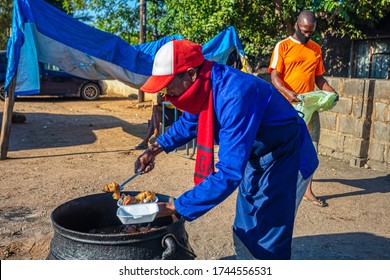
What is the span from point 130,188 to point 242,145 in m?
3.91

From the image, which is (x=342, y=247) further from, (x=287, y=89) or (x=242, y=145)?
(x=242, y=145)

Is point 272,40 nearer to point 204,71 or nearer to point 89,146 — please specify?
point 89,146

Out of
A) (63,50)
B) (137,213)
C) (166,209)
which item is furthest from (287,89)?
(63,50)

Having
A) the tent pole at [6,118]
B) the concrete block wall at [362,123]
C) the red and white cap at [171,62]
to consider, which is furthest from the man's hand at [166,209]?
the tent pole at [6,118]

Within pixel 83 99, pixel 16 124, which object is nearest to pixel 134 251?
pixel 16 124

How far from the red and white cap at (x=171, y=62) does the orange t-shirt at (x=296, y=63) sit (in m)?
3.15

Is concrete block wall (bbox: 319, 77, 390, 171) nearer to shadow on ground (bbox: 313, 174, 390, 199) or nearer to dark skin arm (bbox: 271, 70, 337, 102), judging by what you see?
shadow on ground (bbox: 313, 174, 390, 199)

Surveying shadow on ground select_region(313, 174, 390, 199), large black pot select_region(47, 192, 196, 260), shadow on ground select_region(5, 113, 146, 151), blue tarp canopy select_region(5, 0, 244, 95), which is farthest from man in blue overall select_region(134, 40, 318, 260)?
shadow on ground select_region(5, 113, 146, 151)

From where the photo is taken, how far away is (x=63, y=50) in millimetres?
7551

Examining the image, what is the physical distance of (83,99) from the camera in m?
Answer: 16.9

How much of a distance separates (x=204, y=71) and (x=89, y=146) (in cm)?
658

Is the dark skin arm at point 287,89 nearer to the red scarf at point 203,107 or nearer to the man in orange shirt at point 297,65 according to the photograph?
the man in orange shirt at point 297,65

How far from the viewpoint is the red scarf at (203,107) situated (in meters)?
2.33

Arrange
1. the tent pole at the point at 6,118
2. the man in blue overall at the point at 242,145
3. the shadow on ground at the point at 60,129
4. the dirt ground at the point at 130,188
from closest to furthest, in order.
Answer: the man in blue overall at the point at 242,145 → the dirt ground at the point at 130,188 → the tent pole at the point at 6,118 → the shadow on ground at the point at 60,129
